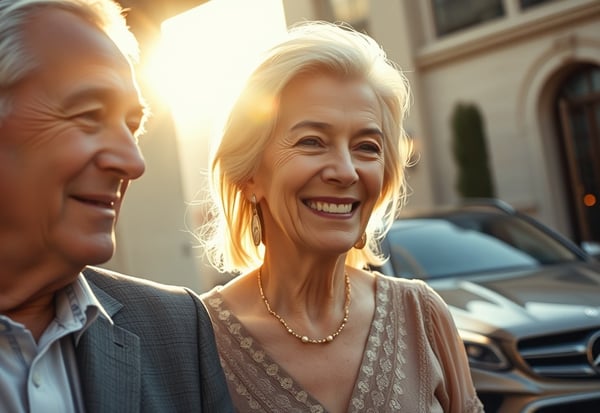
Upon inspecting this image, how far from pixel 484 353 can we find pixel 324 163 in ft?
6.77

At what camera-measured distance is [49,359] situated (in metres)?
1.44

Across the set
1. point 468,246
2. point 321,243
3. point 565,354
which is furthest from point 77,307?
point 468,246

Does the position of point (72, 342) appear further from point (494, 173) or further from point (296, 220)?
point (494, 173)

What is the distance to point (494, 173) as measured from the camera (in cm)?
1605

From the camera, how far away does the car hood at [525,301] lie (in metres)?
3.94

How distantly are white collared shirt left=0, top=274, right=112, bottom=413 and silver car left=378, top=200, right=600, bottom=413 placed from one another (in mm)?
2658

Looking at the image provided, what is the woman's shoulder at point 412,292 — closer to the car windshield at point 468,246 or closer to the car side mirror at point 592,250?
the car windshield at point 468,246

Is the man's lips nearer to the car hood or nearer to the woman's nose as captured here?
the woman's nose

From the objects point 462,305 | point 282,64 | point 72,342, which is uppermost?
point 282,64

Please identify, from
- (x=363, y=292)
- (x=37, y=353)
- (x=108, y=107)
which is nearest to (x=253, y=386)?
(x=363, y=292)

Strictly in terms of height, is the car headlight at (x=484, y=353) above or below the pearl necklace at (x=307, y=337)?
below

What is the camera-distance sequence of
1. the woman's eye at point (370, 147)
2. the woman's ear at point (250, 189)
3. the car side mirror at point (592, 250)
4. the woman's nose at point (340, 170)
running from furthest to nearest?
the car side mirror at point (592, 250) → the woman's ear at point (250, 189) → the woman's eye at point (370, 147) → the woman's nose at point (340, 170)

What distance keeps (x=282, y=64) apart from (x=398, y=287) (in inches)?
33.4

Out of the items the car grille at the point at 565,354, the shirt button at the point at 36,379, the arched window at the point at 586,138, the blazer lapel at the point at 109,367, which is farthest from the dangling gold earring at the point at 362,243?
the arched window at the point at 586,138
